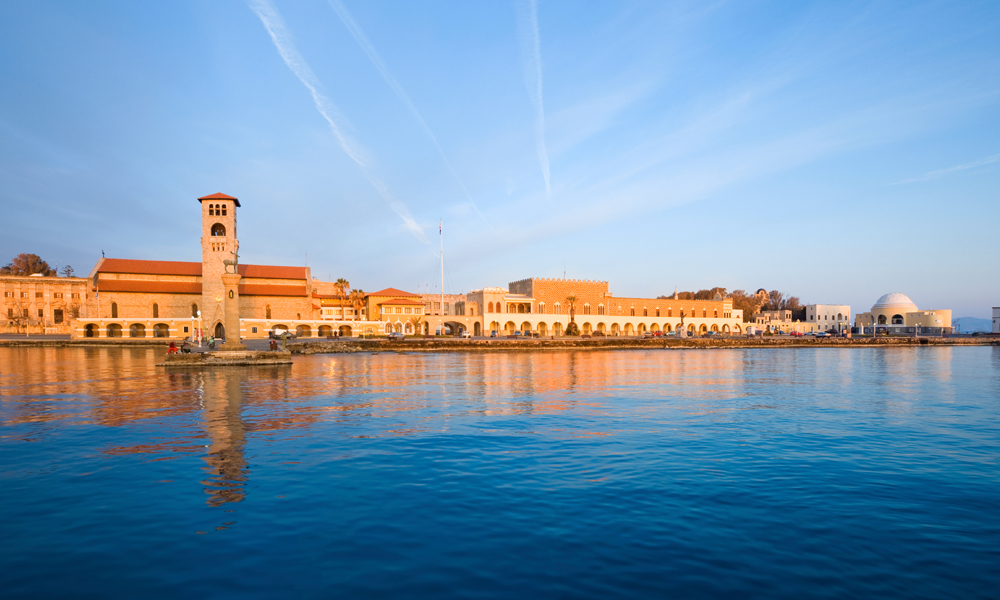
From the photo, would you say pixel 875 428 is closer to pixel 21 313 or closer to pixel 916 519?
pixel 916 519

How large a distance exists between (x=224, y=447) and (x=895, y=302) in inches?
5326

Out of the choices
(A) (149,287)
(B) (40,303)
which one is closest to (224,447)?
(A) (149,287)

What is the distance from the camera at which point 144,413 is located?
16141 millimetres

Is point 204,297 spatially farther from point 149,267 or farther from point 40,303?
point 40,303

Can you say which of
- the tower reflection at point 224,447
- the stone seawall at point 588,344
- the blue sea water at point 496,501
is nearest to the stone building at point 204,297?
the stone seawall at point 588,344

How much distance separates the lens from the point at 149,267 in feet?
228

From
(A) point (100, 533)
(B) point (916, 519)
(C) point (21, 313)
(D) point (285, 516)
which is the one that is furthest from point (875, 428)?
(C) point (21, 313)

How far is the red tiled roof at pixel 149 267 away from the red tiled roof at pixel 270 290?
7.30 m

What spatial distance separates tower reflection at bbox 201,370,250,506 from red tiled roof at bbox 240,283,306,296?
172ft

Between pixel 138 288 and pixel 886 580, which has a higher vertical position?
pixel 138 288

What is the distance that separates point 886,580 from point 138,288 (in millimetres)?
78431

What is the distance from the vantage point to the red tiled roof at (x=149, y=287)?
6556 cm

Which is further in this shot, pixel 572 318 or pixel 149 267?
pixel 572 318

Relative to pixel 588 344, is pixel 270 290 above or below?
above
